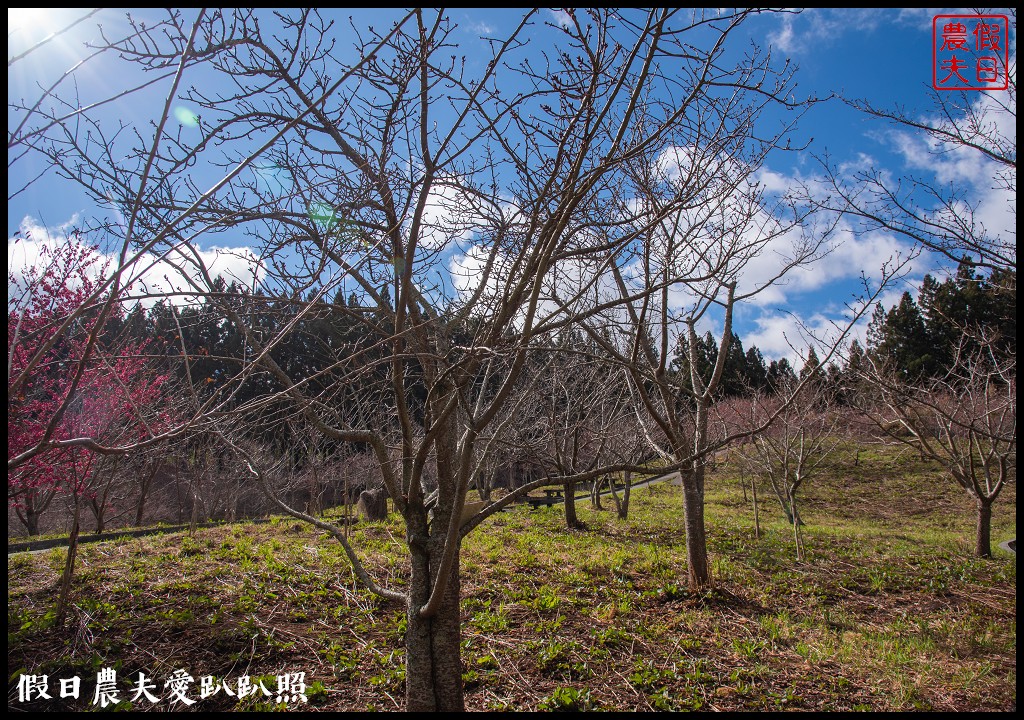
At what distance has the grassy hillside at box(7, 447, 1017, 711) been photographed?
3562 millimetres

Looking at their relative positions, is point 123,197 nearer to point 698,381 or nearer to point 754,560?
point 698,381

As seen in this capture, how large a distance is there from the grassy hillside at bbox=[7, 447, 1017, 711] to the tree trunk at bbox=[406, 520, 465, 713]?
34.0 inches

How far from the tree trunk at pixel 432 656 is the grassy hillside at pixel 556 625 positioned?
2.83ft

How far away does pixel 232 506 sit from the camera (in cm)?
1491

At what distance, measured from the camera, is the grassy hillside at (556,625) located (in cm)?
356

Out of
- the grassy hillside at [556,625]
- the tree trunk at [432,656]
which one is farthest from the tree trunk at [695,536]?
the tree trunk at [432,656]

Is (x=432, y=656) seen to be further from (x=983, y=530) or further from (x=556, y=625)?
(x=983, y=530)

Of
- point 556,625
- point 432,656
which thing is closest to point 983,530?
point 556,625

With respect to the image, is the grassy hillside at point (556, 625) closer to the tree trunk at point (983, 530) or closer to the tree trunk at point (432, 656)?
the tree trunk at point (983, 530)

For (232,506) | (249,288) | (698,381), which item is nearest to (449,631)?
(249,288)

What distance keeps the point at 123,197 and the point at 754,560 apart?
8038 millimetres

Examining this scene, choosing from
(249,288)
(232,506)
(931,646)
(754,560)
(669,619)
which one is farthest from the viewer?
(232,506)

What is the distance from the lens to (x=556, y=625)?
474 cm

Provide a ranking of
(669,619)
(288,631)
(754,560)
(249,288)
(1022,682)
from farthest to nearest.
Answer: (754,560)
(669,619)
(288,631)
(1022,682)
(249,288)
